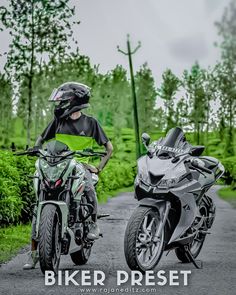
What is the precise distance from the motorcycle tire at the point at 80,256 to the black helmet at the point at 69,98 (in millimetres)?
1473

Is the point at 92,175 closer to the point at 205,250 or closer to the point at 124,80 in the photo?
the point at 205,250

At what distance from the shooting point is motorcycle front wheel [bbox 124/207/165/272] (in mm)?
7285

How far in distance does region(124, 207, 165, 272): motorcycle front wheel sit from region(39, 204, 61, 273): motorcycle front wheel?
67cm

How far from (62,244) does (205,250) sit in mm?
3455

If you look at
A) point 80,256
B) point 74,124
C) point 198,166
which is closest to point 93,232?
point 80,256

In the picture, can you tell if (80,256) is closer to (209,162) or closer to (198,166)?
(198,166)

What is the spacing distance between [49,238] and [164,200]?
4.26 feet

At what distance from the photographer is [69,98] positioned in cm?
777

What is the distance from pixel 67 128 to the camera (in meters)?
7.76

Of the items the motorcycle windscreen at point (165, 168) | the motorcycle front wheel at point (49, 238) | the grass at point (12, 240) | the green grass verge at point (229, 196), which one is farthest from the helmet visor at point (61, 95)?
the green grass verge at point (229, 196)

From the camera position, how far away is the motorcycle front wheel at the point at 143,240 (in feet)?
23.9

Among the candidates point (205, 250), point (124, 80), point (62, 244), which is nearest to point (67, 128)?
point (62, 244)

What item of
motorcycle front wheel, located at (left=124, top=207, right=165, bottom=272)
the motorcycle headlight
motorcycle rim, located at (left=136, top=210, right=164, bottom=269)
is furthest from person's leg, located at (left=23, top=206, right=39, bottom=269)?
the motorcycle headlight

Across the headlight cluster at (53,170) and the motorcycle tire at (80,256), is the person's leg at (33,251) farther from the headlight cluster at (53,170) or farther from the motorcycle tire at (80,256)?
the motorcycle tire at (80,256)
